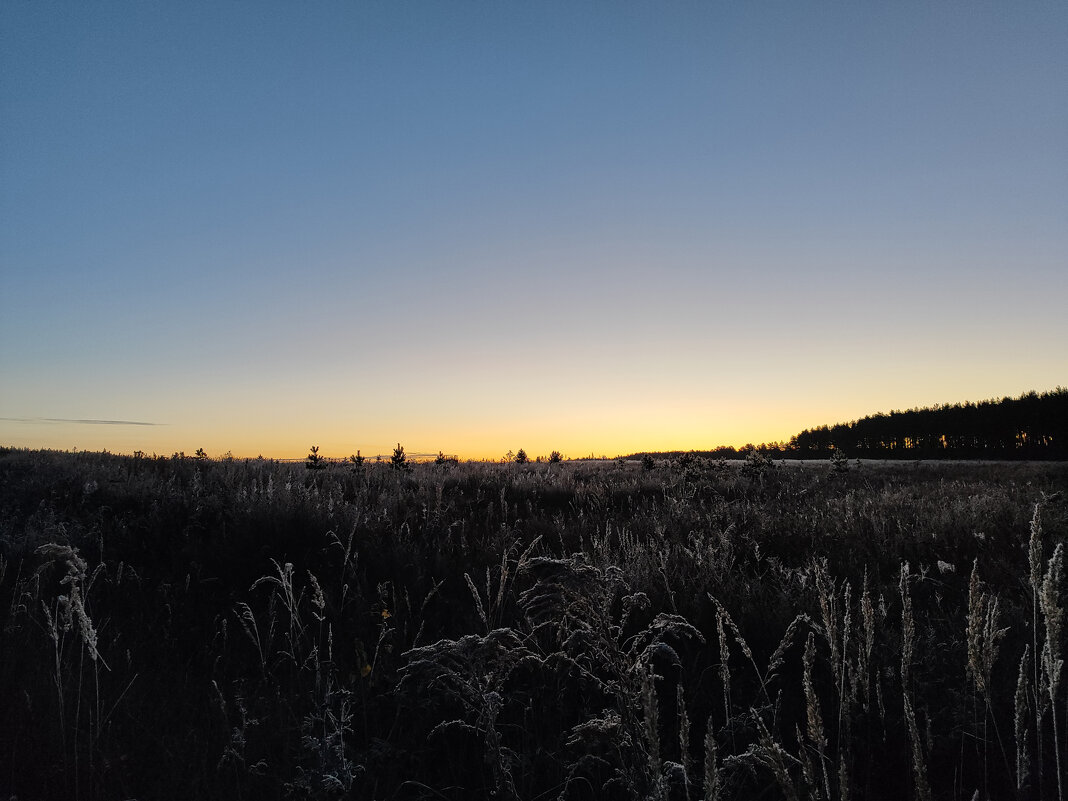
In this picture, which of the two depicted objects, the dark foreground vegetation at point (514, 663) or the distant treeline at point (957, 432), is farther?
the distant treeline at point (957, 432)

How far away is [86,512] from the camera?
276 inches

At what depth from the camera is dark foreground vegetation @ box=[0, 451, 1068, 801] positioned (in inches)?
78.2

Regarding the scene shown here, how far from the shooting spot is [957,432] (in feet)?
239

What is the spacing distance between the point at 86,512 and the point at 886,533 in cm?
921

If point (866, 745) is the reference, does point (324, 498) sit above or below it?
above

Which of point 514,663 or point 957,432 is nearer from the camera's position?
point 514,663

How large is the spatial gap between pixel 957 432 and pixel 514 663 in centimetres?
8811

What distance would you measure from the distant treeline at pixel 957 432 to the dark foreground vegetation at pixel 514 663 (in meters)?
56.2

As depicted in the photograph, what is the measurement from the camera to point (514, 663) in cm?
197

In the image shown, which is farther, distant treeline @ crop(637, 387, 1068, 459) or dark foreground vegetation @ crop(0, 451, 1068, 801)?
distant treeline @ crop(637, 387, 1068, 459)

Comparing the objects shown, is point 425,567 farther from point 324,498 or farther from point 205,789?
point 324,498

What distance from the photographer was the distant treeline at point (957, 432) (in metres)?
59.4

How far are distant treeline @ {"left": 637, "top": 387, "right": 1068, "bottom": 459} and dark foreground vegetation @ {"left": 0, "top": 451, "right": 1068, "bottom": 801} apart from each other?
56214 millimetres

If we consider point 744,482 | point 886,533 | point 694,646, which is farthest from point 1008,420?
point 694,646
